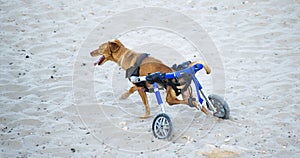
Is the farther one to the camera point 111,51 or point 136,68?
point 111,51

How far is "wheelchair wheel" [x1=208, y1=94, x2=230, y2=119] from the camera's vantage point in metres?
5.22

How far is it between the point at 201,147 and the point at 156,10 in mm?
4145

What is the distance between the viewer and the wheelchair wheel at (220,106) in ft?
17.1

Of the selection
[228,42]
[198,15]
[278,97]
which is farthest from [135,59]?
[198,15]

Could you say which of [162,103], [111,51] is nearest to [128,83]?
[111,51]

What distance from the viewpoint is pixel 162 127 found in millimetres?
4969

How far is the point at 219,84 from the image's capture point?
617cm

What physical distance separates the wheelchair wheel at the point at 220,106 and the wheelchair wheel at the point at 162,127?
707 mm

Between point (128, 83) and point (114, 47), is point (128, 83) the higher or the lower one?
the lower one

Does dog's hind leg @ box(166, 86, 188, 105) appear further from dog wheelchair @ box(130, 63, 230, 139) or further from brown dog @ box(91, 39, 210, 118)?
dog wheelchair @ box(130, 63, 230, 139)

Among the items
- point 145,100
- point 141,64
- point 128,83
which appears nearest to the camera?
point 141,64

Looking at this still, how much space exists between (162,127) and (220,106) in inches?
30.4

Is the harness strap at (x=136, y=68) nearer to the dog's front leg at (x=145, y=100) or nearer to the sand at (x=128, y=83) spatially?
the dog's front leg at (x=145, y=100)

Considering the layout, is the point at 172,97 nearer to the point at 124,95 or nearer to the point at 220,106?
the point at 220,106
